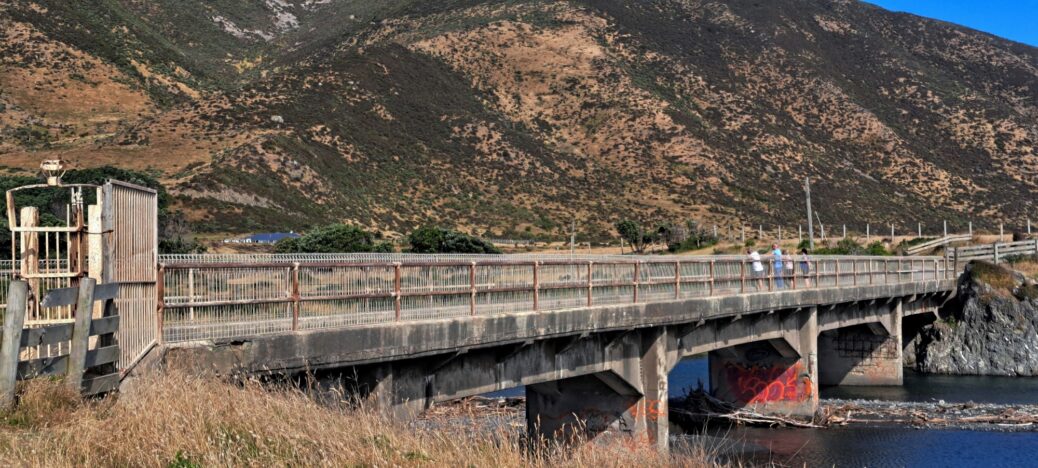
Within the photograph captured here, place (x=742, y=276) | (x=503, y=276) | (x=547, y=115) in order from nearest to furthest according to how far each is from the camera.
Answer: (x=503, y=276) → (x=742, y=276) → (x=547, y=115)

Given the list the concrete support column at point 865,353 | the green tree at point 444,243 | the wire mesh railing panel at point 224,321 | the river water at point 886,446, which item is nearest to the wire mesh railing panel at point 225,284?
the wire mesh railing panel at point 224,321

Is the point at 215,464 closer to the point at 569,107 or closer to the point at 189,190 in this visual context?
the point at 189,190

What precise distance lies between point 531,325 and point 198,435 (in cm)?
815

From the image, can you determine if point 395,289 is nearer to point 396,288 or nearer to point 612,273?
point 396,288

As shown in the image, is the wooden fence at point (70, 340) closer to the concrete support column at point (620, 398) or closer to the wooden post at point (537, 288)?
the wooden post at point (537, 288)

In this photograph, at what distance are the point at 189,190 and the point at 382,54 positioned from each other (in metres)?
41.5

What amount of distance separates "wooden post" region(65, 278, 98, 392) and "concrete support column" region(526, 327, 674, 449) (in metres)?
12.5

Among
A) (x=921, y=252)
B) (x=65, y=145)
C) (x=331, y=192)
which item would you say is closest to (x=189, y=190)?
(x=331, y=192)

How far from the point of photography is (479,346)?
48.6ft

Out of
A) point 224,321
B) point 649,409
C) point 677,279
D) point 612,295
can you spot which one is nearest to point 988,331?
point 677,279

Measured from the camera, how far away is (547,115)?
97812 mm

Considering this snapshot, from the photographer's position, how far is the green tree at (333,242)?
46.8 metres

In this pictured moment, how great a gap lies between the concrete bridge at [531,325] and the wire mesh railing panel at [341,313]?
0.02m

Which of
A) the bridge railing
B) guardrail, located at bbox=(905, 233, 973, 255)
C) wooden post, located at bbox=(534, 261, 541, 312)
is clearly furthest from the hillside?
wooden post, located at bbox=(534, 261, 541, 312)
